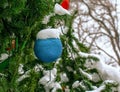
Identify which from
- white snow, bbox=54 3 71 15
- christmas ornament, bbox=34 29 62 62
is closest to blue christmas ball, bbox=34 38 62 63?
christmas ornament, bbox=34 29 62 62

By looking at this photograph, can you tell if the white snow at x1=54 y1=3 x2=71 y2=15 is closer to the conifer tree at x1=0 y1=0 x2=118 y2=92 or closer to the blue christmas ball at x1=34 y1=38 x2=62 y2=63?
the conifer tree at x1=0 y1=0 x2=118 y2=92

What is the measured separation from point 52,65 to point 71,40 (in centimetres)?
9

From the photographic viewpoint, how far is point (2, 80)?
2.14 feet

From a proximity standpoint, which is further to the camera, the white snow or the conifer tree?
the white snow

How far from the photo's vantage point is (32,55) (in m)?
0.78

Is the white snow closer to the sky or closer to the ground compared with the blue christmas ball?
closer to the sky

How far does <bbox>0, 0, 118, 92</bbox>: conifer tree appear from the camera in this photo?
2.18ft

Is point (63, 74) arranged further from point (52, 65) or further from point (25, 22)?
point (25, 22)

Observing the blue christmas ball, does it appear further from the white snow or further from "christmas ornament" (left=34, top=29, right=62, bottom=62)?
the white snow

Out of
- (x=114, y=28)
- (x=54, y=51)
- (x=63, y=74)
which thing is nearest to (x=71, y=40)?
(x=63, y=74)

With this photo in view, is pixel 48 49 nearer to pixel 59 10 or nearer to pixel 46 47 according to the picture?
pixel 46 47

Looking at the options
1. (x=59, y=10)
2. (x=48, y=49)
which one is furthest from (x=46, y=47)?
(x=59, y=10)

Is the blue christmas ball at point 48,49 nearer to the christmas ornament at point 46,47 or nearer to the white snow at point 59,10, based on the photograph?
the christmas ornament at point 46,47

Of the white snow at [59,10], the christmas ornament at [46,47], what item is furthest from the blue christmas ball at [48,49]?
the white snow at [59,10]
